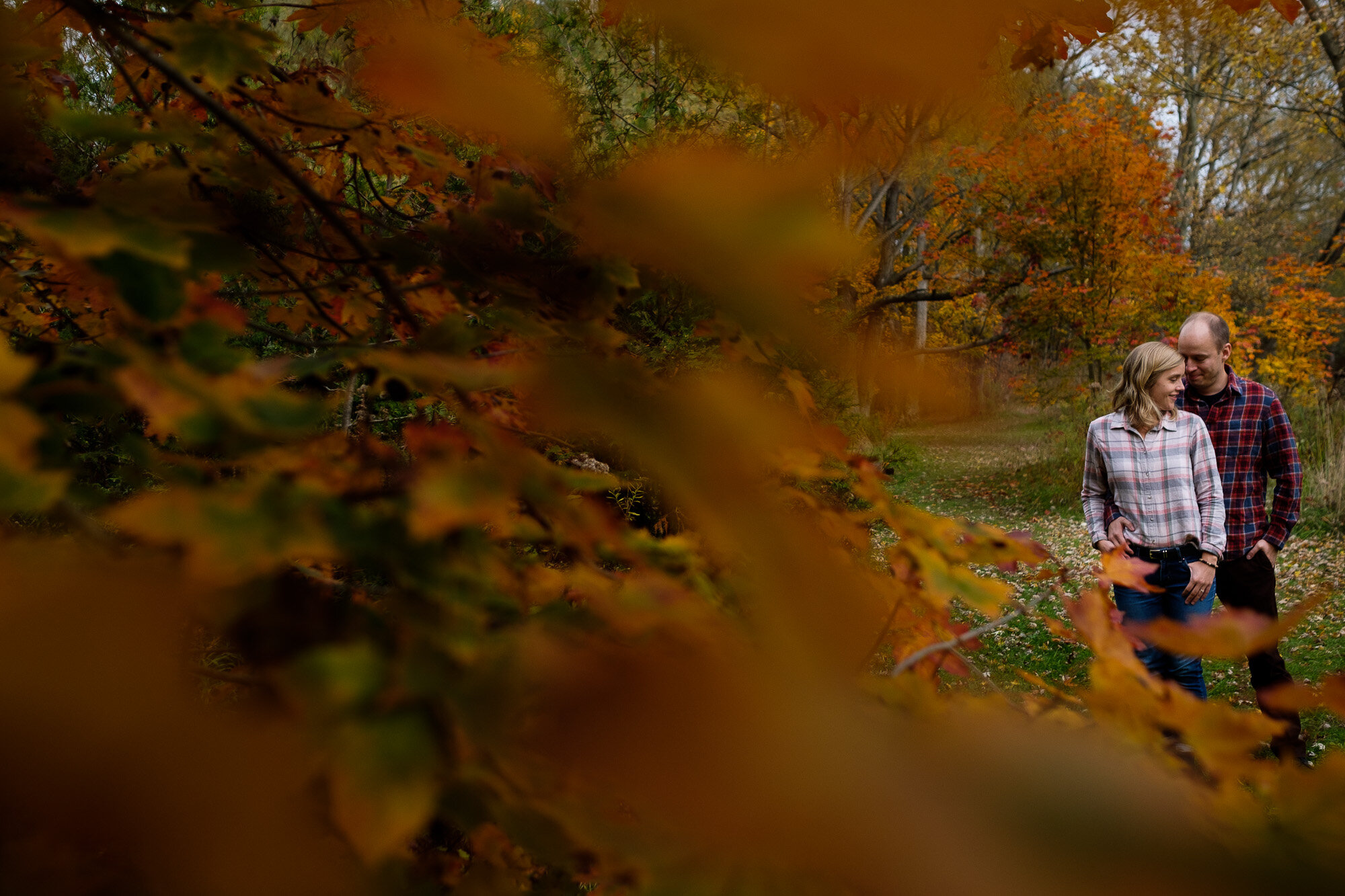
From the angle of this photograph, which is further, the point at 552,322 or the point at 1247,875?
the point at 552,322

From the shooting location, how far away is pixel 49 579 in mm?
430

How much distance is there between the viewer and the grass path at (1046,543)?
3.70 metres

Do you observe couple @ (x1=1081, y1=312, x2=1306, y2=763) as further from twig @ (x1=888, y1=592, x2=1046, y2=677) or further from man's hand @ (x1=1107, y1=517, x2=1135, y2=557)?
twig @ (x1=888, y1=592, x2=1046, y2=677)

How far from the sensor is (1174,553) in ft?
7.69

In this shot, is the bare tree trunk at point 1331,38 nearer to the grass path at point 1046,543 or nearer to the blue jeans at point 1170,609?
the grass path at point 1046,543

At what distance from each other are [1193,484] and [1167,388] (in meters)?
0.33

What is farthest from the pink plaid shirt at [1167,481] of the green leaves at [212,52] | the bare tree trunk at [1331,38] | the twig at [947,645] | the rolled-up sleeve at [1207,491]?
the bare tree trunk at [1331,38]

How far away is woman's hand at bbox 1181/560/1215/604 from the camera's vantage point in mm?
2289

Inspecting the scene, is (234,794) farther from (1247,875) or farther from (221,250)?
(1247,875)

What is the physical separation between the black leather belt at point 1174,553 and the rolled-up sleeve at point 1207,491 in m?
0.04

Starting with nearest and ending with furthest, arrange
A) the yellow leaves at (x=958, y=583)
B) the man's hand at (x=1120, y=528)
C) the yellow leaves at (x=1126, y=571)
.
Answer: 1. the yellow leaves at (x=958, y=583)
2. the yellow leaves at (x=1126, y=571)
3. the man's hand at (x=1120, y=528)

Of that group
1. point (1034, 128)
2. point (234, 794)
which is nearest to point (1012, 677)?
point (234, 794)

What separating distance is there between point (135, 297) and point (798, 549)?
476mm

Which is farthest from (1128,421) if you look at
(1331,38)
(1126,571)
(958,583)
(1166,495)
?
(1331,38)
